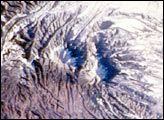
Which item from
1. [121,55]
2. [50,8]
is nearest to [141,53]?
[121,55]

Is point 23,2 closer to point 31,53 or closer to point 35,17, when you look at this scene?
point 35,17

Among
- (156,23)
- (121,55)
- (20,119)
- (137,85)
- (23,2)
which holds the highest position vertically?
(23,2)

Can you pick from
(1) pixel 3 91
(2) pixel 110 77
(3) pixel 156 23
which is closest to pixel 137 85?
(2) pixel 110 77

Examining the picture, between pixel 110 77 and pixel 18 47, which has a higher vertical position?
pixel 18 47

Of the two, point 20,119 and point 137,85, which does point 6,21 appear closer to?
point 20,119

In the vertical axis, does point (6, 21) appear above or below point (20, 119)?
above
